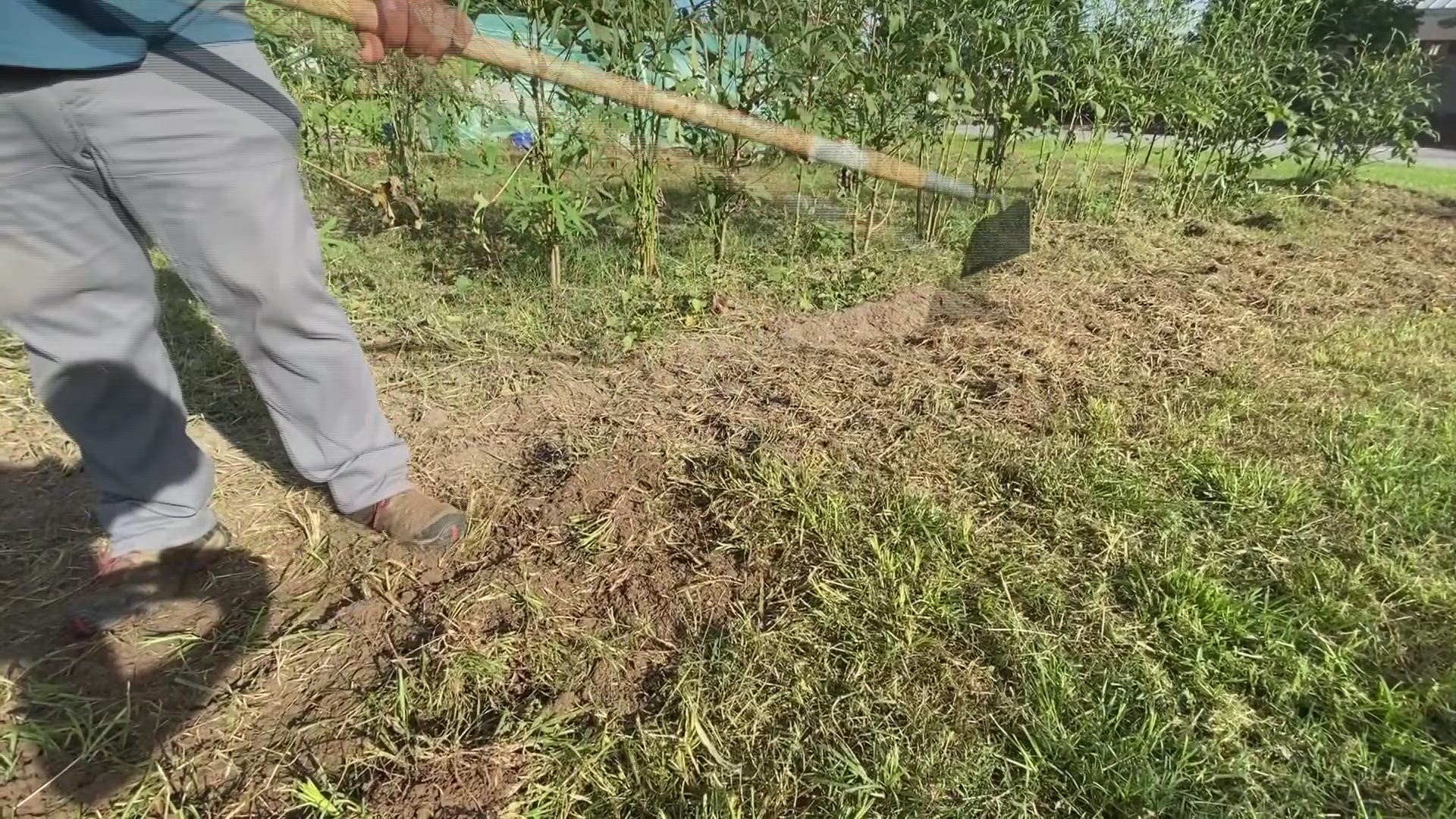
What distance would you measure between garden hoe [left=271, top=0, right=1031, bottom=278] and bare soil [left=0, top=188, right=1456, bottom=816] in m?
0.56

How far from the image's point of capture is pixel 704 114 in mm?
2580

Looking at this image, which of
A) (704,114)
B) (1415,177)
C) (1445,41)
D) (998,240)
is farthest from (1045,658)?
(1445,41)

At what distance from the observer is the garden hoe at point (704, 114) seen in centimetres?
203

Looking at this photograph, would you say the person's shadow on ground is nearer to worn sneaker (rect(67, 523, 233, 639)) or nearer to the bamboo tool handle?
worn sneaker (rect(67, 523, 233, 639))

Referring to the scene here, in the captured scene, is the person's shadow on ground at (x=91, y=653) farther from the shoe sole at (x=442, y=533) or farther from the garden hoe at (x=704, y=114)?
the garden hoe at (x=704, y=114)

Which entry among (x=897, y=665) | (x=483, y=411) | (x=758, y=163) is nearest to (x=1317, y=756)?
(x=897, y=665)

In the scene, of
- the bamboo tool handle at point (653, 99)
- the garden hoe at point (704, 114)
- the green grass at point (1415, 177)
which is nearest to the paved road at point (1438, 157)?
the green grass at point (1415, 177)

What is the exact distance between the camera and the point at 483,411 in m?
2.62

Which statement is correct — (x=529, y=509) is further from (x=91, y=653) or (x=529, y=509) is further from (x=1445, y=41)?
(x=1445, y=41)

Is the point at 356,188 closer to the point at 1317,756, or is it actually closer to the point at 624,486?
the point at 624,486

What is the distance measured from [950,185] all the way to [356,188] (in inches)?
126

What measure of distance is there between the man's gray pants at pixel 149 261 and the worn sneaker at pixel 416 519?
0.22m

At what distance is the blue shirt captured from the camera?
4.50 feet

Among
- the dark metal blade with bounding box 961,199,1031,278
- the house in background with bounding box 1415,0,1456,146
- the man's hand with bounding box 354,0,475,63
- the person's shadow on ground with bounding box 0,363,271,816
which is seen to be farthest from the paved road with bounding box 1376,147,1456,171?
the person's shadow on ground with bounding box 0,363,271,816
